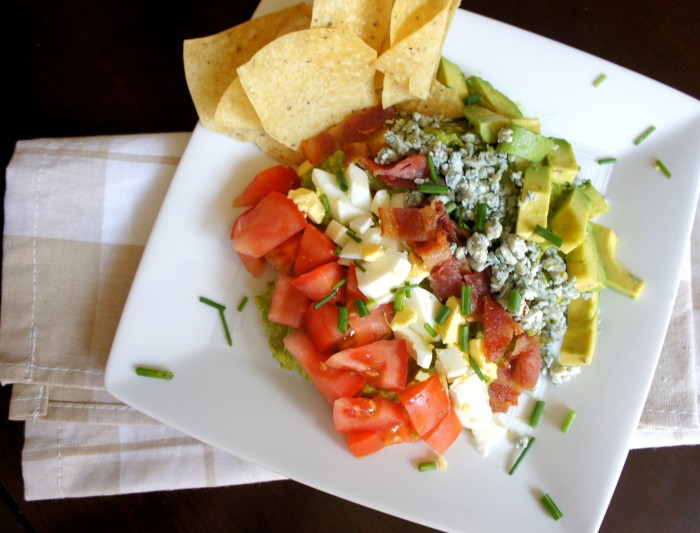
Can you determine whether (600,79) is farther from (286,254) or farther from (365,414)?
(365,414)

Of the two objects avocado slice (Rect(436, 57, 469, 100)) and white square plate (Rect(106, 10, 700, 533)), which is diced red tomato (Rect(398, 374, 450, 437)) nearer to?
white square plate (Rect(106, 10, 700, 533))

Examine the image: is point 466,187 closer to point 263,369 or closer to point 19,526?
point 263,369

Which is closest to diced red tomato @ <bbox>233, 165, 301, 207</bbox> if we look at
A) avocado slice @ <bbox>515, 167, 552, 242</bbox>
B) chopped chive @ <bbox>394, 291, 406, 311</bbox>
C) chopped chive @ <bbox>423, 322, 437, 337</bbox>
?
chopped chive @ <bbox>394, 291, 406, 311</bbox>

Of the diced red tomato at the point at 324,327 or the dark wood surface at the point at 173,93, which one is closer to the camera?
the diced red tomato at the point at 324,327

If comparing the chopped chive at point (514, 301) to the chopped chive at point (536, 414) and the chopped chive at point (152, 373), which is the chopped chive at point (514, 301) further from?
the chopped chive at point (152, 373)

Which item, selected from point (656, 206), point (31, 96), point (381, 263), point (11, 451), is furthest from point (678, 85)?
point (11, 451)

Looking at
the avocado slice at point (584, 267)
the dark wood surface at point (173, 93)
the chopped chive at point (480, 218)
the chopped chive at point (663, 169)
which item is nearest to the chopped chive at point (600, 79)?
the dark wood surface at point (173, 93)
